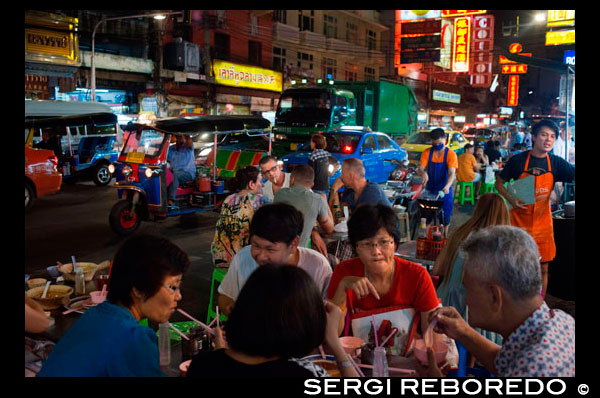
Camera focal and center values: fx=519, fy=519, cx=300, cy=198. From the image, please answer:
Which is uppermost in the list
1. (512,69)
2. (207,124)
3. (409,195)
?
(512,69)

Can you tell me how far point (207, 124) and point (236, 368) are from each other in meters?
9.68

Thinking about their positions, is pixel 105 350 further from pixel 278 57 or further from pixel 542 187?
pixel 278 57

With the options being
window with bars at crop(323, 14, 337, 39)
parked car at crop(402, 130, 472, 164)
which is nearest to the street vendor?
parked car at crop(402, 130, 472, 164)

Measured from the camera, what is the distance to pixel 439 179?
28.4 feet

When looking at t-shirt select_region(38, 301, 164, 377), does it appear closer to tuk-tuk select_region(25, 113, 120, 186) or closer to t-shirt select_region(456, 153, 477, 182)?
t-shirt select_region(456, 153, 477, 182)

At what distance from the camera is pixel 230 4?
14.0 ft

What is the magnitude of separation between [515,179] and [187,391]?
15.4 ft

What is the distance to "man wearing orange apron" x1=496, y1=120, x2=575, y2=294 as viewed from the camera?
5527 millimetres

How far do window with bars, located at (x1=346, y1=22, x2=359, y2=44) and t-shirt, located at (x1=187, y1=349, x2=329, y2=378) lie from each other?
135ft

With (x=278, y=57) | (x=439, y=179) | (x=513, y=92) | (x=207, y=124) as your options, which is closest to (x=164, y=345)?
Result: (x=439, y=179)

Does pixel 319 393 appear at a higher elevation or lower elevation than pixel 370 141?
lower

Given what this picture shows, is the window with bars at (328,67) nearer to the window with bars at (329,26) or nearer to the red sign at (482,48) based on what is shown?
the window with bars at (329,26)

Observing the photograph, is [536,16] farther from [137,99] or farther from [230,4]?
[137,99]
